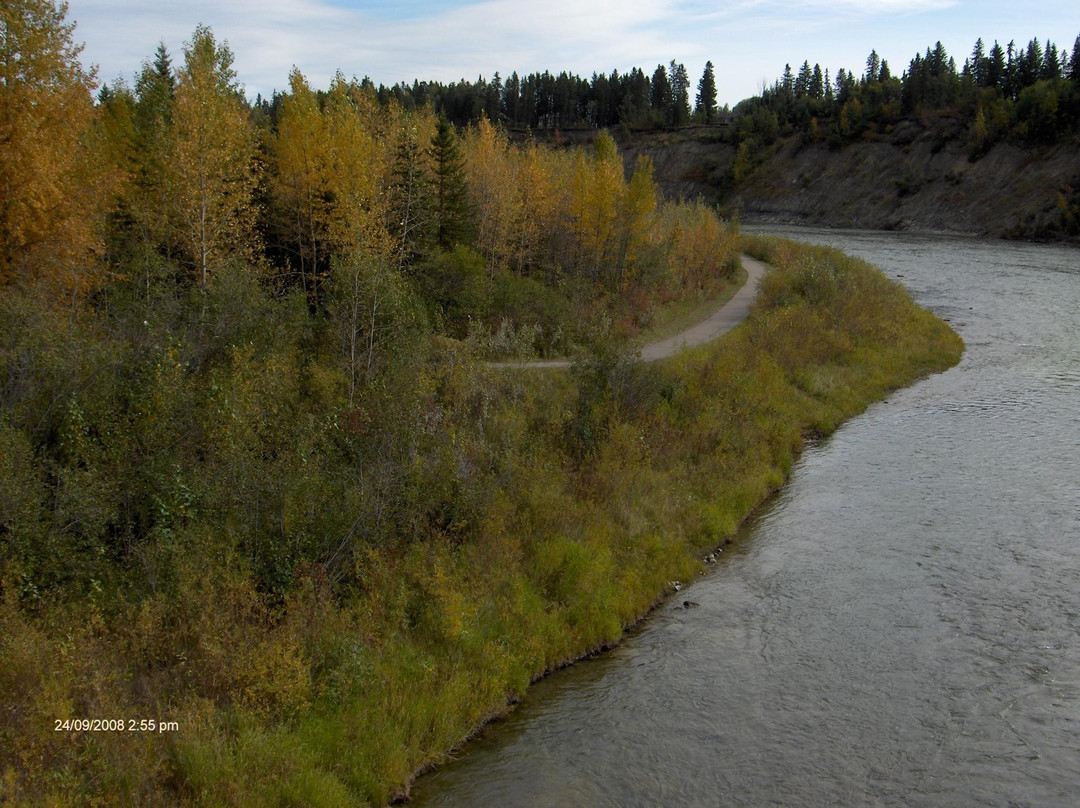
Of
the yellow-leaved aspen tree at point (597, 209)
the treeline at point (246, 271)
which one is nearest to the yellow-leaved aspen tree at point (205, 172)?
the treeline at point (246, 271)

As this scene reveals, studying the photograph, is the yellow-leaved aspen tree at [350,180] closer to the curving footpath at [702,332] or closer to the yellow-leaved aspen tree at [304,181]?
the yellow-leaved aspen tree at [304,181]

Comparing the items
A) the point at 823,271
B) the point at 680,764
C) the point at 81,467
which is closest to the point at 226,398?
the point at 81,467

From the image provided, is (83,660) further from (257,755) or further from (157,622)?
(257,755)

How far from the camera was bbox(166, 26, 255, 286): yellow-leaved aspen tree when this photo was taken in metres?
23.6

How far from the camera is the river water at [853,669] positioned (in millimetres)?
10992

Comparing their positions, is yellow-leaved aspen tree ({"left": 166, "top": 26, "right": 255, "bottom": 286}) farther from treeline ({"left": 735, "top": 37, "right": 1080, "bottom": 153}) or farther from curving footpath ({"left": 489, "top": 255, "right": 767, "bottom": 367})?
treeline ({"left": 735, "top": 37, "right": 1080, "bottom": 153})

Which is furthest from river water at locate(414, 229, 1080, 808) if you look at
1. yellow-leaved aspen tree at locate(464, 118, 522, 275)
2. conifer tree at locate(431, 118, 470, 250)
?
yellow-leaved aspen tree at locate(464, 118, 522, 275)

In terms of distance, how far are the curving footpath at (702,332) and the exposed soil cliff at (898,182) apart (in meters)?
43.3

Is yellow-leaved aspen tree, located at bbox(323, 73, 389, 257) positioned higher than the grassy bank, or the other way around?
yellow-leaved aspen tree, located at bbox(323, 73, 389, 257)

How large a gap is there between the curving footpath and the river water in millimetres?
8696

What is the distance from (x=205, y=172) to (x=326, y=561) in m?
14.9

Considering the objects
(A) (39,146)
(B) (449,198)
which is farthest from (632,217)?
(A) (39,146)

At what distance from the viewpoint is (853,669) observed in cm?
1353

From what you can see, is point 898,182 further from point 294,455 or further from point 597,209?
point 294,455
